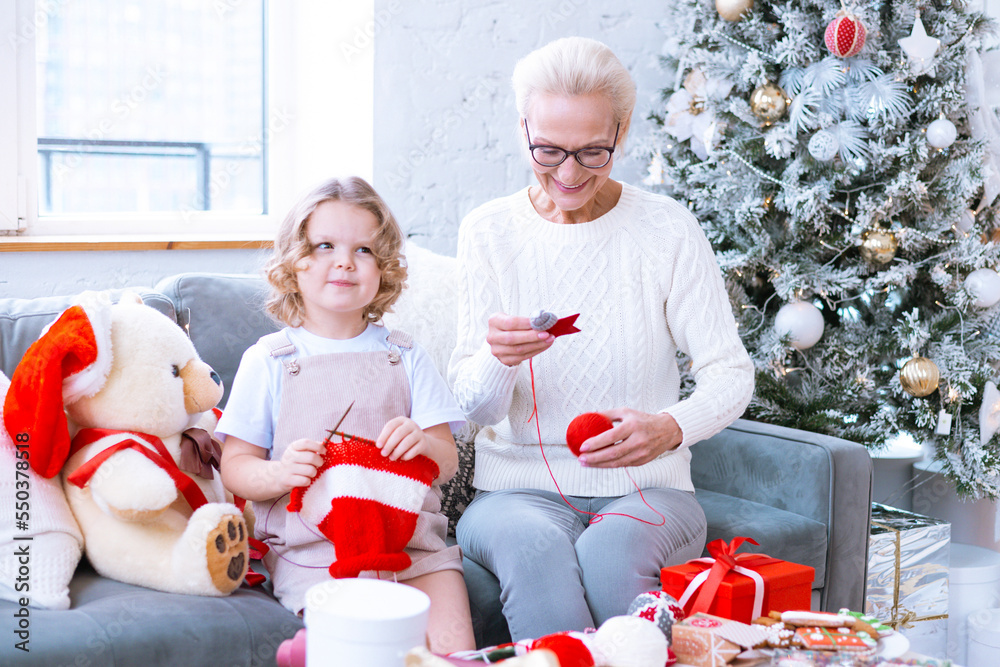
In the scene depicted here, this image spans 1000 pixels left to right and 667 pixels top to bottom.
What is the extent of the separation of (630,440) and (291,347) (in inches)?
22.5

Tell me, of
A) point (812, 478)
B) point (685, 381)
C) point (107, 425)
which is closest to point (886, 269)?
point (685, 381)

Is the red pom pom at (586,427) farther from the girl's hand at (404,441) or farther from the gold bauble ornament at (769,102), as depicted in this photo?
the gold bauble ornament at (769,102)

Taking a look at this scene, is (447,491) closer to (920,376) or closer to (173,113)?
(920,376)

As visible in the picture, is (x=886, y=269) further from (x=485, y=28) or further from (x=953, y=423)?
(x=485, y=28)

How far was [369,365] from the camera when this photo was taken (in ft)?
4.58

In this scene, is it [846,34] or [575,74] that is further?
[846,34]

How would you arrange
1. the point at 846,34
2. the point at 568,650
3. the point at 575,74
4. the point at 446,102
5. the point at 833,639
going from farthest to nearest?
the point at 446,102
the point at 846,34
the point at 575,74
the point at 833,639
the point at 568,650

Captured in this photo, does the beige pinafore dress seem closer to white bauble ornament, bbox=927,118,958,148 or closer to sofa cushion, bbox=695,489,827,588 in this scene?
sofa cushion, bbox=695,489,827,588

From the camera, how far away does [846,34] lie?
7.14ft

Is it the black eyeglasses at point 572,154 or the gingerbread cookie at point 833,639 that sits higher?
the black eyeglasses at point 572,154

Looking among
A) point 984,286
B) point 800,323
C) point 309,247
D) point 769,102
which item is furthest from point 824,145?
point 309,247

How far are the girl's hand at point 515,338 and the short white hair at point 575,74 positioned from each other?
16.1 inches

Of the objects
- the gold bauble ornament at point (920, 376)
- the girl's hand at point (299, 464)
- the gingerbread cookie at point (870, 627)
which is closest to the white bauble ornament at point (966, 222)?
the gold bauble ornament at point (920, 376)

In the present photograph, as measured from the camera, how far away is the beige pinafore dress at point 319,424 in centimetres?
131
